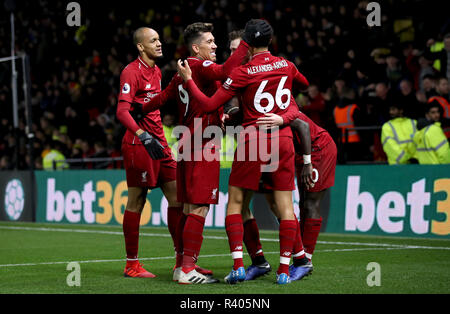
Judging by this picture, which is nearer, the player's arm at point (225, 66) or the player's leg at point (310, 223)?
the player's arm at point (225, 66)

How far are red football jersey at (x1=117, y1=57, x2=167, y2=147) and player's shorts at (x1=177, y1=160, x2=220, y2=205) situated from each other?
932mm

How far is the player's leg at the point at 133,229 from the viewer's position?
305 inches

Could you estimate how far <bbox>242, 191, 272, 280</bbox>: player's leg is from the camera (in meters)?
7.41

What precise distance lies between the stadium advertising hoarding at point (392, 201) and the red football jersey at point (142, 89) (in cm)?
497

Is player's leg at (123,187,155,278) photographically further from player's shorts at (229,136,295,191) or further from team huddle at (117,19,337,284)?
player's shorts at (229,136,295,191)

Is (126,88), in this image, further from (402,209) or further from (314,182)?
(402,209)

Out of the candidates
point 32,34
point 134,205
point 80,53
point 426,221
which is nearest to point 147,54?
point 134,205

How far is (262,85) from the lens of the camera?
6.77 m

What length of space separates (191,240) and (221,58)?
13.0 meters

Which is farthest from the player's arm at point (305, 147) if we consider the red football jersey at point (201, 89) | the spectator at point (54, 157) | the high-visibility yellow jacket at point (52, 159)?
the high-visibility yellow jacket at point (52, 159)

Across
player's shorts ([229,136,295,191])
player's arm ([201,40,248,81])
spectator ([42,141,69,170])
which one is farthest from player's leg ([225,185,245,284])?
spectator ([42,141,69,170])

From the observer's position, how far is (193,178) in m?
7.08

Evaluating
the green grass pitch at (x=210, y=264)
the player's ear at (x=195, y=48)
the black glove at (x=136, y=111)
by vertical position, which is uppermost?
the player's ear at (x=195, y=48)

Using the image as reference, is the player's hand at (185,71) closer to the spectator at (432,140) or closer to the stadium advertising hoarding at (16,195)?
the spectator at (432,140)
